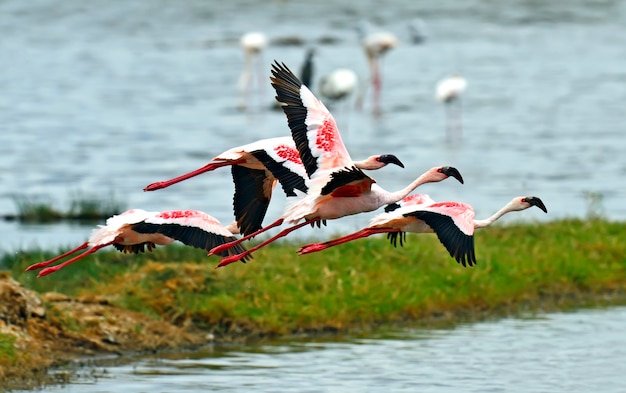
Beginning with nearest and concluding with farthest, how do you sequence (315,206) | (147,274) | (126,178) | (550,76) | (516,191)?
(315,206), (147,274), (516,191), (126,178), (550,76)

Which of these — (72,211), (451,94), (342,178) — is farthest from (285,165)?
(451,94)

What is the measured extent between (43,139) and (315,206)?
1597 centimetres

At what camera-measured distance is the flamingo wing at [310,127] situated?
297 inches

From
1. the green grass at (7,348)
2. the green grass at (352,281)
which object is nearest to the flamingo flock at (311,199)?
the green grass at (7,348)

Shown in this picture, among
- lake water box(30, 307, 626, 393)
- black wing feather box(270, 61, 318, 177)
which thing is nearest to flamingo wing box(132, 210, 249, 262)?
black wing feather box(270, 61, 318, 177)

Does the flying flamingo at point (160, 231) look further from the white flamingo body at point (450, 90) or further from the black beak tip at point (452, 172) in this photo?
the white flamingo body at point (450, 90)

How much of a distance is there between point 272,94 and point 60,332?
2209 centimetres

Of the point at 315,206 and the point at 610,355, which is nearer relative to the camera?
the point at 315,206

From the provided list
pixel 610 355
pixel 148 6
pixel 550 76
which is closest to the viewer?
pixel 610 355

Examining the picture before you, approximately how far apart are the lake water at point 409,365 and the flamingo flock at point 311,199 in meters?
1.42

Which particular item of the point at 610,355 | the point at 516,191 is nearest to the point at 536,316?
the point at 610,355

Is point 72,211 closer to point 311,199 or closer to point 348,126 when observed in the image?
point 311,199

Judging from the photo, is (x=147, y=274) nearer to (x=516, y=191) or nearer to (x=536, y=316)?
(x=536, y=316)

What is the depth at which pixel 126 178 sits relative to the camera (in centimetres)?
1903
